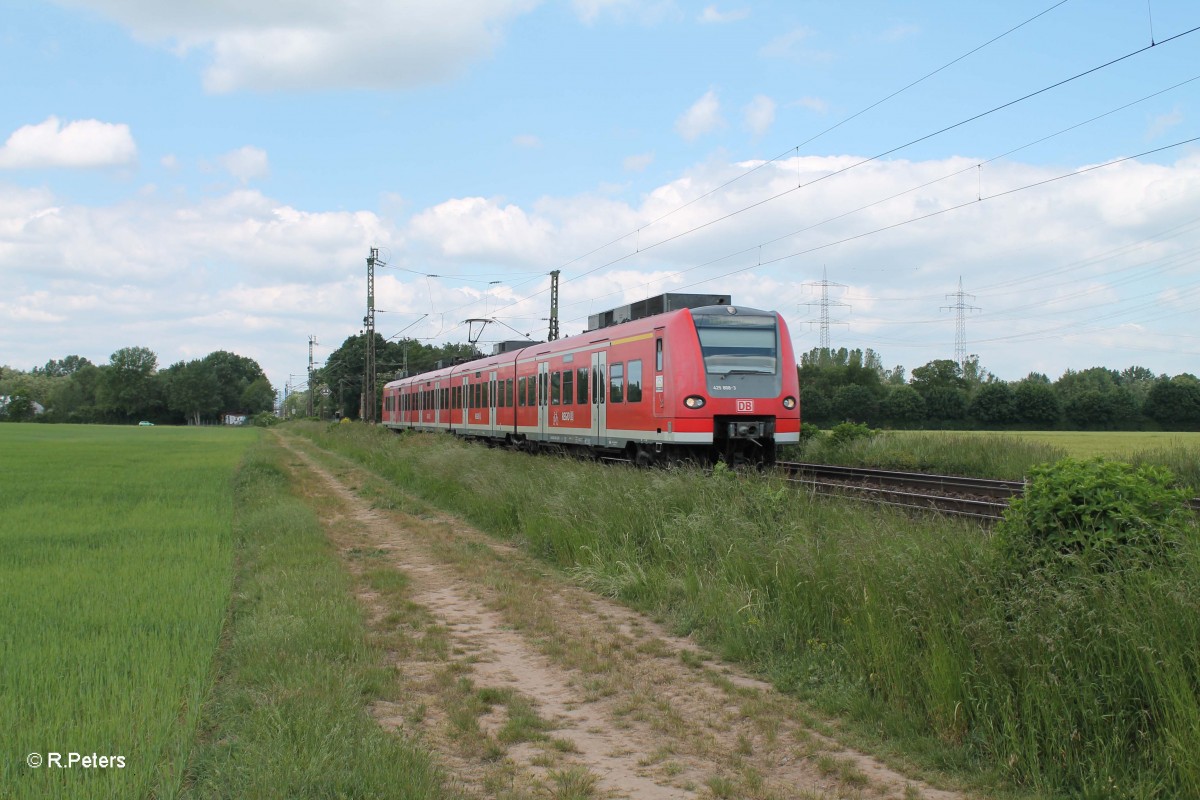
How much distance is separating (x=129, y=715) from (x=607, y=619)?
398 centimetres

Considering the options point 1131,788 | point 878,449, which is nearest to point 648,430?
point 878,449

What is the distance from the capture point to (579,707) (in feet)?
17.9

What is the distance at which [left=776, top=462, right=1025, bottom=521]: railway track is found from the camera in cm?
1216

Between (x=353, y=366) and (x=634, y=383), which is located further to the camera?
(x=353, y=366)

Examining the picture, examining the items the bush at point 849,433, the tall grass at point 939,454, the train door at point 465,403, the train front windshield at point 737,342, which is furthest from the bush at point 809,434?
the train door at point 465,403

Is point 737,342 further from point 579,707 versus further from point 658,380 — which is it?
point 579,707

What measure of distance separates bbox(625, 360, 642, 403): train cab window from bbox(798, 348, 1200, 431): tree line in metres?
47.0

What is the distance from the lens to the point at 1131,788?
3.85 m

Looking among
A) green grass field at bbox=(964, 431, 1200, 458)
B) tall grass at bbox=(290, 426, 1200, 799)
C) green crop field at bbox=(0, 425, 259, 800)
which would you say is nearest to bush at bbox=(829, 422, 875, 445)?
green grass field at bbox=(964, 431, 1200, 458)

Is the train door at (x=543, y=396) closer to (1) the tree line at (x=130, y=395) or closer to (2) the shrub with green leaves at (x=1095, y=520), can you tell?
(2) the shrub with green leaves at (x=1095, y=520)

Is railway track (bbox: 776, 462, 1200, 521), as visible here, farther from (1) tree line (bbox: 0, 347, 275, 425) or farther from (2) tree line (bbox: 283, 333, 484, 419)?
(1) tree line (bbox: 0, 347, 275, 425)

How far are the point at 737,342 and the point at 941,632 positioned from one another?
11131mm

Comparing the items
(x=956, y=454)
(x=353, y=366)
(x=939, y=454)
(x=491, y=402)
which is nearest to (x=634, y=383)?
(x=939, y=454)

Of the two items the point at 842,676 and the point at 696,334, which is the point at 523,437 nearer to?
the point at 696,334
